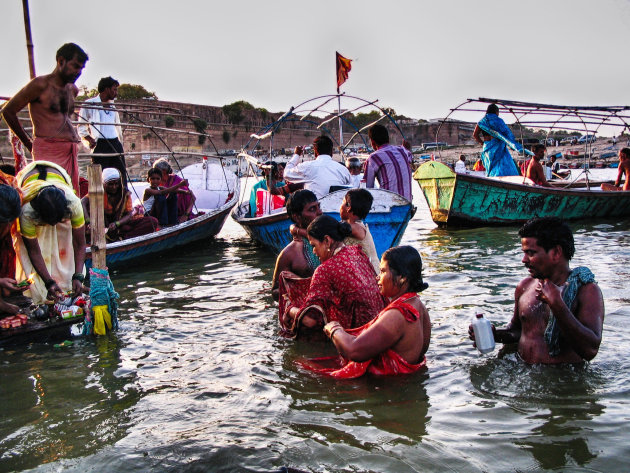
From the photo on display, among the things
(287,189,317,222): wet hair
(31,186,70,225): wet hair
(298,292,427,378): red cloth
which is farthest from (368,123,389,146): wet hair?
(298,292,427,378): red cloth

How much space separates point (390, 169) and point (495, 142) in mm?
4667

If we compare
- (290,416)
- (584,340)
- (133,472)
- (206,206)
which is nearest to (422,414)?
(290,416)

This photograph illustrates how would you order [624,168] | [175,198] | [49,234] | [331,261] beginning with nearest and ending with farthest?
[331,261]
[49,234]
[175,198]
[624,168]

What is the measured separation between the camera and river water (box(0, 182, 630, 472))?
275 centimetres

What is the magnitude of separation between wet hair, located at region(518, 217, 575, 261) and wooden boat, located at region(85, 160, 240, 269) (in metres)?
5.36

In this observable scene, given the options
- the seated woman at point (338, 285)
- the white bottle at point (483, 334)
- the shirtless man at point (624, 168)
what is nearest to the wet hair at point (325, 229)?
the seated woman at point (338, 285)

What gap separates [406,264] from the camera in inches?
127

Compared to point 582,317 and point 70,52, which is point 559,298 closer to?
point 582,317

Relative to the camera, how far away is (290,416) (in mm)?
3225

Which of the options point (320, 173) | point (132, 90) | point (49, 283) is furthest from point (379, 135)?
point (132, 90)

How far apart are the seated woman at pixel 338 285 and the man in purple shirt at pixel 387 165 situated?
3.35m

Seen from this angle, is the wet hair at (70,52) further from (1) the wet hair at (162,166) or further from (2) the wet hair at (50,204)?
(1) the wet hair at (162,166)

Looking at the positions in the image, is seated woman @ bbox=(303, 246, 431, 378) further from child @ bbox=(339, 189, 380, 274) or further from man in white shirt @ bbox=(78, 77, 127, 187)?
man in white shirt @ bbox=(78, 77, 127, 187)

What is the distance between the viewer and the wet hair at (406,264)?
3.22m
